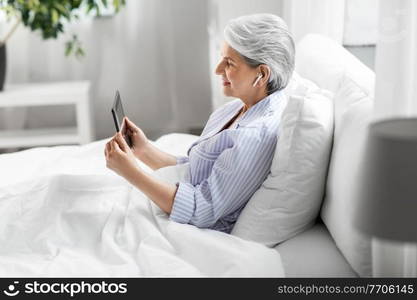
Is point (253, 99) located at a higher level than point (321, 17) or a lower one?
lower

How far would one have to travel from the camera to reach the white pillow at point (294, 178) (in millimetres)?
1562

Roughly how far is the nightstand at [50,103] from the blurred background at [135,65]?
224 millimetres

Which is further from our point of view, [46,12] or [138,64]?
[138,64]

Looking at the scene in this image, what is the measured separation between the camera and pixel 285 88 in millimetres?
1884

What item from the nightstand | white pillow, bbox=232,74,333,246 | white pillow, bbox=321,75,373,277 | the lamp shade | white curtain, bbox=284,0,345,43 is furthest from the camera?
the nightstand

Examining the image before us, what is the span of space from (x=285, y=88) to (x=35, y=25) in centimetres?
217

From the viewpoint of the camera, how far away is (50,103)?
12.0 ft

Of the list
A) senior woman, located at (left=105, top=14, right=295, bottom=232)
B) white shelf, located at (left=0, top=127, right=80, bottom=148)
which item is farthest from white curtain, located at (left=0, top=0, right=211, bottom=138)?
senior woman, located at (left=105, top=14, right=295, bottom=232)

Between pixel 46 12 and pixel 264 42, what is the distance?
2.17 metres

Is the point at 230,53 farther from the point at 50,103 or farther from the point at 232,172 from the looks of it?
the point at 50,103

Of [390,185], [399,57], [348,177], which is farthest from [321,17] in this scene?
[390,185]

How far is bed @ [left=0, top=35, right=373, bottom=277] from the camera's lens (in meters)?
1.48

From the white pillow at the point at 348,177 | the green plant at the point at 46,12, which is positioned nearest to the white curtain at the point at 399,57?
the white pillow at the point at 348,177

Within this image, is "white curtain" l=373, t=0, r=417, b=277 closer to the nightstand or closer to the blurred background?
the nightstand
